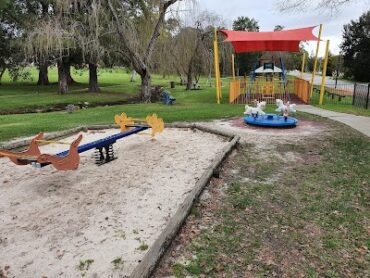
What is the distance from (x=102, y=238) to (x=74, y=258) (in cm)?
42

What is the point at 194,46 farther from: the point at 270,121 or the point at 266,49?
the point at 270,121

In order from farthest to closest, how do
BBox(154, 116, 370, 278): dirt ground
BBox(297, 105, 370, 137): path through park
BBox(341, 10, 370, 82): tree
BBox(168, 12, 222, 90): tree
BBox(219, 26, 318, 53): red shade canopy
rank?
BBox(341, 10, 370, 82): tree → BBox(168, 12, 222, 90): tree → BBox(219, 26, 318, 53): red shade canopy → BBox(297, 105, 370, 137): path through park → BBox(154, 116, 370, 278): dirt ground

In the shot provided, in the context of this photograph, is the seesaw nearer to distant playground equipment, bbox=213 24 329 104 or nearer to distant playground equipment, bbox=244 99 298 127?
distant playground equipment, bbox=244 99 298 127

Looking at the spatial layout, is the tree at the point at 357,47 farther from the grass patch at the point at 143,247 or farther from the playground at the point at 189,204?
the grass patch at the point at 143,247

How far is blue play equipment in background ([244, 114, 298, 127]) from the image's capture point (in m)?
10.2

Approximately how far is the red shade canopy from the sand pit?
10.9m

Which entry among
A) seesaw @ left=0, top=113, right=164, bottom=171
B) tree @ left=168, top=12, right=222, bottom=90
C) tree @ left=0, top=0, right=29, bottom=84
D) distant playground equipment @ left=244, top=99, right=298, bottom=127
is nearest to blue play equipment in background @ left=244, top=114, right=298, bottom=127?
distant playground equipment @ left=244, top=99, right=298, bottom=127

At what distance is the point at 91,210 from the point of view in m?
4.88

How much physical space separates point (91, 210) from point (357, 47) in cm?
4882

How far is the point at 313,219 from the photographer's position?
462 cm

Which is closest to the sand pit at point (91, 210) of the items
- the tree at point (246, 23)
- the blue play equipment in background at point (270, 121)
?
the blue play equipment in background at point (270, 121)

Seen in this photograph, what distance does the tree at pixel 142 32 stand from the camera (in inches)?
717

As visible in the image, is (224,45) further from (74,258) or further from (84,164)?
(74,258)

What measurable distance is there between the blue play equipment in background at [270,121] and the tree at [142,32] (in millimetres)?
9297
